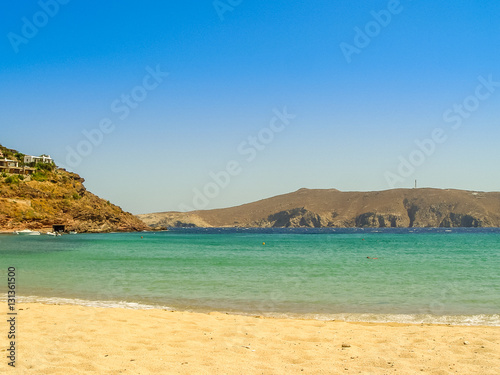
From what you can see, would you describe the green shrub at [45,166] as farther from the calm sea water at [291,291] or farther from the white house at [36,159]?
the calm sea water at [291,291]

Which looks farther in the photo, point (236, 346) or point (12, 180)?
point (12, 180)

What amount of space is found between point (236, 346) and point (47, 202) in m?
104

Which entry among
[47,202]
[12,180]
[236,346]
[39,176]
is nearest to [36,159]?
[39,176]

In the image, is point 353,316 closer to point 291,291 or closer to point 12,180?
point 291,291

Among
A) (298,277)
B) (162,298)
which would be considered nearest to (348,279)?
(298,277)

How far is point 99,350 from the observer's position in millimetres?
7629

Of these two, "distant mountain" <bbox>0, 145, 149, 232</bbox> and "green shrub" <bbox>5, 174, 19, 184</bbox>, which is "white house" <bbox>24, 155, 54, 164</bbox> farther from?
"green shrub" <bbox>5, 174, 19, 184</bbox>

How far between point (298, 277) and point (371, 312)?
28.6 ft

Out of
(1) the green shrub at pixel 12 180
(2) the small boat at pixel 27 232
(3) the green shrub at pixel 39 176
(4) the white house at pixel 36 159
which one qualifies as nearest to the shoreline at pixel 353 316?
(2) the small boat at pixel 27 232

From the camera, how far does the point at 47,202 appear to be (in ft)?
327

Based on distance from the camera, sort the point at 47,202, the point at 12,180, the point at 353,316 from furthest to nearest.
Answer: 1. the point at 47,202
2. the point at 12,180
3. the point at 353,316

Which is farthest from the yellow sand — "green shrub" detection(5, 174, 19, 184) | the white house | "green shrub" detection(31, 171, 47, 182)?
the white house

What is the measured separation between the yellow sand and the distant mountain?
291 feet

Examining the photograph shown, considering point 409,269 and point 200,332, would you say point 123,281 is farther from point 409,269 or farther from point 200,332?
point 409,269
